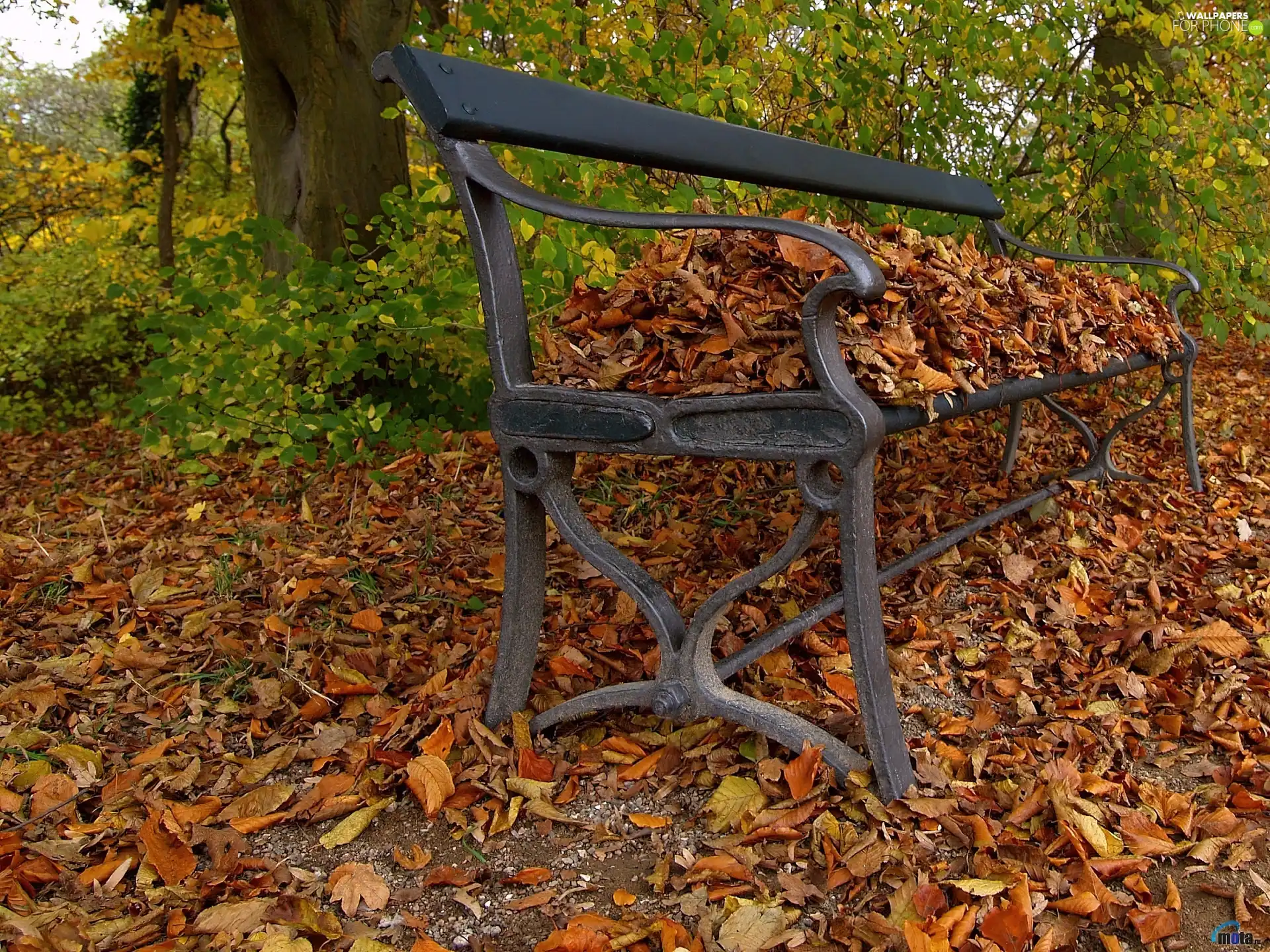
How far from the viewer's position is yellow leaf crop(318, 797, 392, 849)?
5.26 feet

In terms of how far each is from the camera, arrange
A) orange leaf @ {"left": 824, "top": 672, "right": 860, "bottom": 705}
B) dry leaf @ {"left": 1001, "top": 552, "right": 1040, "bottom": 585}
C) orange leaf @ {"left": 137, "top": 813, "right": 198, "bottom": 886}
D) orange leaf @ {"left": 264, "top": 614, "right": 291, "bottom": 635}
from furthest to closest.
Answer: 1. dry leaf @ {"left": 1001, "top": 552, "right": 1040, "bottom": 585}
2. orange leaf @ {"left": 264, "top": 614, "right": 291, "bottom": 635}
3. orange leaf @ {"left": 824, "top": 672, "right": 860, "bottom": 705}
4. orange leaf @ {"left": 137, "top": 813, "right": 198, "bottom": 886}

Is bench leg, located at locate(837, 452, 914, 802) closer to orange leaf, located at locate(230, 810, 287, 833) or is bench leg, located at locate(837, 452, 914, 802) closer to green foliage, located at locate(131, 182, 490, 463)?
orange leaf, located at locate(230, 810, 287, 833)

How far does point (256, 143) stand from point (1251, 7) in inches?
197

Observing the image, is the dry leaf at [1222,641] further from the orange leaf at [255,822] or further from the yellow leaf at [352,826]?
the orange leaf at [255,822]

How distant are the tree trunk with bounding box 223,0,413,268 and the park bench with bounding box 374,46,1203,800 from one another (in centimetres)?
289

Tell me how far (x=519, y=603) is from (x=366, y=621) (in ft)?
2.37

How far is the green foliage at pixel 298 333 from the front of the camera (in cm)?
326

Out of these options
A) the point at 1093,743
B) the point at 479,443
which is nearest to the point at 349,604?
the point at 479,443

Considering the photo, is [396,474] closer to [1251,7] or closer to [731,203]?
[731,203]

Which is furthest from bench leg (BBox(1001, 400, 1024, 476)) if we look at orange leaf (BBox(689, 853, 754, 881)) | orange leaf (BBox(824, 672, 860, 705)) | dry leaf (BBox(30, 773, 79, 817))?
dry leaf (BBox(30, 773, 79, 817))

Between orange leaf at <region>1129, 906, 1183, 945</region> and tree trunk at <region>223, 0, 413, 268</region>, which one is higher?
tree trunk at <region>223, 0, 413, 268</region>

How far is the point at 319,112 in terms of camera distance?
14.2 feet

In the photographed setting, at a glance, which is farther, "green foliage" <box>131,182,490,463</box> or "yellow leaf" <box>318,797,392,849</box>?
"green foliage" <box>131,182,490,463</box>

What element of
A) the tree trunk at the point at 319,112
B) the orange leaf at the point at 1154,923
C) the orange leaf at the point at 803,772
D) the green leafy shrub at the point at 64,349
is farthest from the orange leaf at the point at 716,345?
the green leafy shrub at the point at 64,349
